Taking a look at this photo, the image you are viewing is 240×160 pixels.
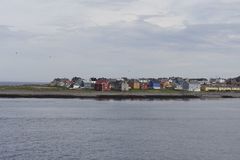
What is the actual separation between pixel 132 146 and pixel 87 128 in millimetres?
12591

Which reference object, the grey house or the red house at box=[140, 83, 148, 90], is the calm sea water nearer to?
the grey house

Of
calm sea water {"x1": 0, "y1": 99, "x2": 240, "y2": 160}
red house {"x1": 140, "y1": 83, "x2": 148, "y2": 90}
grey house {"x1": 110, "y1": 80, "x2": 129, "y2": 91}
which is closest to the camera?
calm sea water {"x1": 0, "y1": 99, "x2": 240, "y2": 160}

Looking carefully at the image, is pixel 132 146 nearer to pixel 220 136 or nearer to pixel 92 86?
pixel 220 136

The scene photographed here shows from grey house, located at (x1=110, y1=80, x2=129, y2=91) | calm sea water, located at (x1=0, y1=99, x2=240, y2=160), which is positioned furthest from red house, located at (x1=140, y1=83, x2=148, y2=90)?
calm sea water, located at (x1=0, y1=99, x2=240, y2=160)

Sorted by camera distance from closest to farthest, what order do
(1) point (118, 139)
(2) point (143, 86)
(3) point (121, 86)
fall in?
1. (1) point (118, 139)
2. (3) point (121, 86)
3. (2) point (143, 86)

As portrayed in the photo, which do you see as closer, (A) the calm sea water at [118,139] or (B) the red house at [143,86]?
(A) the calm sea water at [118,139]

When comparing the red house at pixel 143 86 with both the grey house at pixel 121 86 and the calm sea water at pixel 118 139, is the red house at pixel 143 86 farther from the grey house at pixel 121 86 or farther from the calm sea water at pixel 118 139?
the calm sea water at pixel 118 139

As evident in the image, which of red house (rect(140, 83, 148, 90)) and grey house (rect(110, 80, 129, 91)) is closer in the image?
grey house (rect(110, 80, 129, 91))

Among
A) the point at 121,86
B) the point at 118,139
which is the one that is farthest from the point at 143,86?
the point at 118,139

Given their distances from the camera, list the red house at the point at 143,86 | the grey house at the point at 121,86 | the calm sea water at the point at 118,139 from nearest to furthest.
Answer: the calm sea water at the point at 118,139 < the grey house at the point at 121,86 < the red house at the point at 143,86

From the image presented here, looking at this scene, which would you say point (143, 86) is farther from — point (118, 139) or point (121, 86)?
point (118, 139)

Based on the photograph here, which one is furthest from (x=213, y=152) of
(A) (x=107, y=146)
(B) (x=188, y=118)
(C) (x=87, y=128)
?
(B) (x=188, y=118)

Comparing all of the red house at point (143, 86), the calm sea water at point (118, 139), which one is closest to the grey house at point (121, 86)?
the red house at point (143, 86)

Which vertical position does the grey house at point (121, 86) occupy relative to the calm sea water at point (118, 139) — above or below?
above
